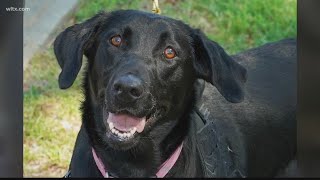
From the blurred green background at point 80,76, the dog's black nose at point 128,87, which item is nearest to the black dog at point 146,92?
the dog's black nose at point 128,87

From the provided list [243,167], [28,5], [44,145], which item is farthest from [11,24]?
[243,167]

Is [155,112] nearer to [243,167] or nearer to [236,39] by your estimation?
[243,167]

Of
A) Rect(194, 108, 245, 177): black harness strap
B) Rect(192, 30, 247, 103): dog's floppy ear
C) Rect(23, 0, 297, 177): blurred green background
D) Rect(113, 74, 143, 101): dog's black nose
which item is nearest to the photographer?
Rect(113, 74, 143, 101): dog's black nose

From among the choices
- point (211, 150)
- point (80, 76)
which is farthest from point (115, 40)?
point (80, 76)

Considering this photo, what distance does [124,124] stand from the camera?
319 centimetres

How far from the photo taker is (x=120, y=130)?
318 centimetres

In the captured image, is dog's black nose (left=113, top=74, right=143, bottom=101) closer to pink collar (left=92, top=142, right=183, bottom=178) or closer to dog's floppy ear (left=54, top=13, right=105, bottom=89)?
dog's floppy ear (left=54, top=13, right=105, bottom=89)

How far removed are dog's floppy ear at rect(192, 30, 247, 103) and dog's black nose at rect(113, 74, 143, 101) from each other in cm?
38

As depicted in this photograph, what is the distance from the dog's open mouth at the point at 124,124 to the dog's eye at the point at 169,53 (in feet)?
0.92

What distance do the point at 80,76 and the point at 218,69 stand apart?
96 cm

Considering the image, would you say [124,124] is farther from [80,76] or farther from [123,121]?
[80,76]

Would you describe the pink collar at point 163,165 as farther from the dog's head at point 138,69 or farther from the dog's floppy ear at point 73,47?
the dog's floppy ear at point 73,47

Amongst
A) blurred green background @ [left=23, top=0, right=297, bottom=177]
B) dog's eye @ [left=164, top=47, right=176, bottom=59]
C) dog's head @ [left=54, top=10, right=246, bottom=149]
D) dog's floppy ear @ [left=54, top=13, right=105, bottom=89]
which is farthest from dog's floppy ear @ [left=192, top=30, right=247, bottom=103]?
blurred green background @ [left=23, top=0, right=297, bottom=177]

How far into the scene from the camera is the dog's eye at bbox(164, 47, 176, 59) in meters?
3.26
